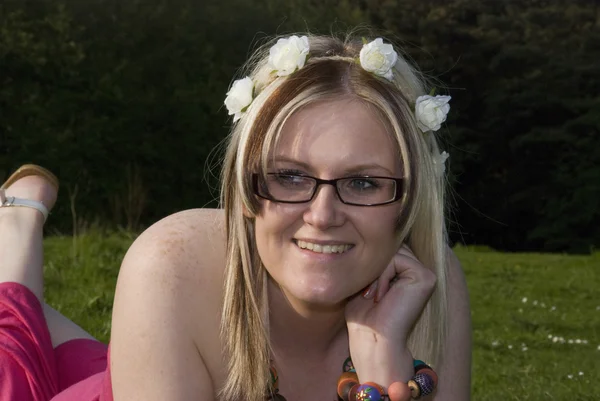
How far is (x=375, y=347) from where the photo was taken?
289 cm

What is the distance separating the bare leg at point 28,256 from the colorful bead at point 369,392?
1834mm

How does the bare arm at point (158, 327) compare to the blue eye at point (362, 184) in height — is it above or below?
below

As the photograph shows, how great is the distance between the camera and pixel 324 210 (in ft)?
8.66

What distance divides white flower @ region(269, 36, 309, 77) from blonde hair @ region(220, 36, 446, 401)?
1.0 inches

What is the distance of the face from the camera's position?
263 cm

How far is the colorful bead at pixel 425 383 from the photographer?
2852 millimetres

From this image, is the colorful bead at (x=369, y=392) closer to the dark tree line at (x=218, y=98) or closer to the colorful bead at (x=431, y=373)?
the colorful bead at (x=431, y=373)

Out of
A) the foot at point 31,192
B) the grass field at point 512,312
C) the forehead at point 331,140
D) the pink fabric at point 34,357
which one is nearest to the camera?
the forehead at point 331,140

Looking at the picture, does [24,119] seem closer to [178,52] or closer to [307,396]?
[178,52]

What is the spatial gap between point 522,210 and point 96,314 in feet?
33.1

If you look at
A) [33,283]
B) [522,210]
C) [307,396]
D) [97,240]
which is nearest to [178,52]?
[97,240]

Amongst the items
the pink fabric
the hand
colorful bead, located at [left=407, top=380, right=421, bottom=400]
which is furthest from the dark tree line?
colorful bead, located at [left=407, top=380, right=421, bottom=400]

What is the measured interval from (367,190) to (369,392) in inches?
25.2

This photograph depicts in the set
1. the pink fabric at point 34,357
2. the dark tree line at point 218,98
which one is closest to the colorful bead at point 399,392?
the pink fabric at point 34,357
